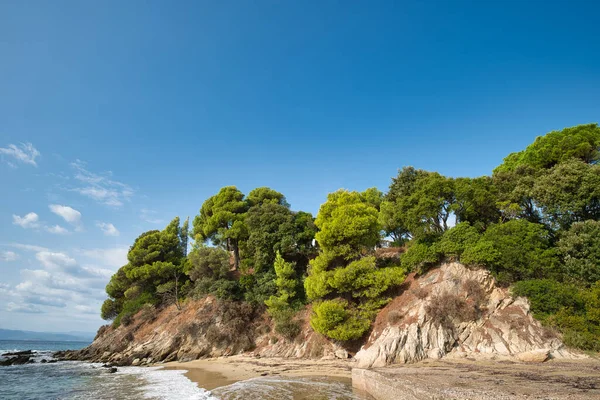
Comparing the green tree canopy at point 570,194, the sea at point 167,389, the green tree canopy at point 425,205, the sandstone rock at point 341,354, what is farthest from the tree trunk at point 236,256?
the green tree canopy at point 570,194

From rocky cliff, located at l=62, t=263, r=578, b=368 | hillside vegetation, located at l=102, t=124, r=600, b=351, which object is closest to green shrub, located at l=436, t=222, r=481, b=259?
hillside vegetation, located at l=102, t=124, r=600, b=351

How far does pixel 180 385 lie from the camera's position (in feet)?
56.6

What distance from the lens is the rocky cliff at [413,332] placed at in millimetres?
18656

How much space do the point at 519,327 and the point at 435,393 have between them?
12.9m

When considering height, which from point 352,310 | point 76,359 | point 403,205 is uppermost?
point 403,205

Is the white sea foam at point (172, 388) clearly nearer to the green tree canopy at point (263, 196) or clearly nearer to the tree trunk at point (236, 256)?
the tree trunk at point (236, 256)

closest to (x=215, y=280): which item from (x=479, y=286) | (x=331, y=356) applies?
(x=331, y=356)

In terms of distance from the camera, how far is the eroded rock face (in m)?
18.2

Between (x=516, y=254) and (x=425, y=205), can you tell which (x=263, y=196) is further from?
(x=516, y=254)

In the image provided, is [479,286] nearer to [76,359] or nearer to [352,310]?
[352,310]

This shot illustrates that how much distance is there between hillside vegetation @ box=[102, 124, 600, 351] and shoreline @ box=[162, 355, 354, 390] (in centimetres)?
267

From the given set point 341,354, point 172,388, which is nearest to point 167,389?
Result: point 172,388

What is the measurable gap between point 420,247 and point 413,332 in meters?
7.87

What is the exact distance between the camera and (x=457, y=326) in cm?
2038
